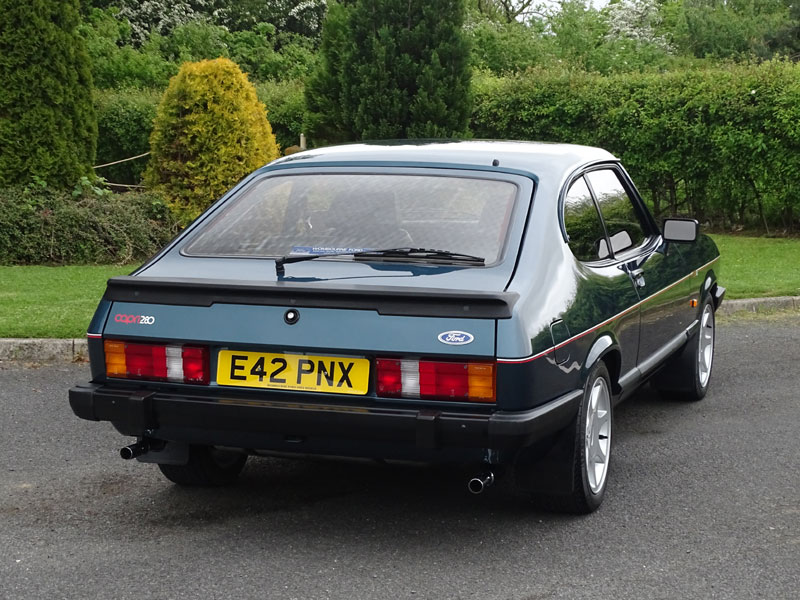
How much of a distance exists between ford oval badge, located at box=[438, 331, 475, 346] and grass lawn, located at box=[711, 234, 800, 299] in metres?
7.13

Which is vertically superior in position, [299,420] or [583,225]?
[583,225]

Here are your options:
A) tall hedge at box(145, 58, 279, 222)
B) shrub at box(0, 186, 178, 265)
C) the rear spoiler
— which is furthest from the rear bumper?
tall hedge at box(145, 58, 279, 222)

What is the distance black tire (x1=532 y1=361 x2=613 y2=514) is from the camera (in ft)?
14.3

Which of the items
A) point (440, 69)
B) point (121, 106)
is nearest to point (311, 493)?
point (440, 69)

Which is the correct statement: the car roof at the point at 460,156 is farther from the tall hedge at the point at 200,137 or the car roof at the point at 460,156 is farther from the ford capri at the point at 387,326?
the tall hedge at the point at 200,137

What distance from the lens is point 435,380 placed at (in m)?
3.96

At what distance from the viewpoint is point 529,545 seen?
4305 millimetres

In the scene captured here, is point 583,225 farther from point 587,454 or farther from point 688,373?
point 688,373

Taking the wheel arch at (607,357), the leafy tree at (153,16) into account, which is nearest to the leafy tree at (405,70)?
the wheel arch at (607,357)

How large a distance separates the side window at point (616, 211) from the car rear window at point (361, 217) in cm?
89

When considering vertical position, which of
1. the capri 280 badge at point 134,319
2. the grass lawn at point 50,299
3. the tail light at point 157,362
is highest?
the capri 280 badge at point 134,319

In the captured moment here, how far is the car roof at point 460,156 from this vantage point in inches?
194

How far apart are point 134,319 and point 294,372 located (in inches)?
27.6

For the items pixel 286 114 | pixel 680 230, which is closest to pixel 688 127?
pixel 286 114
